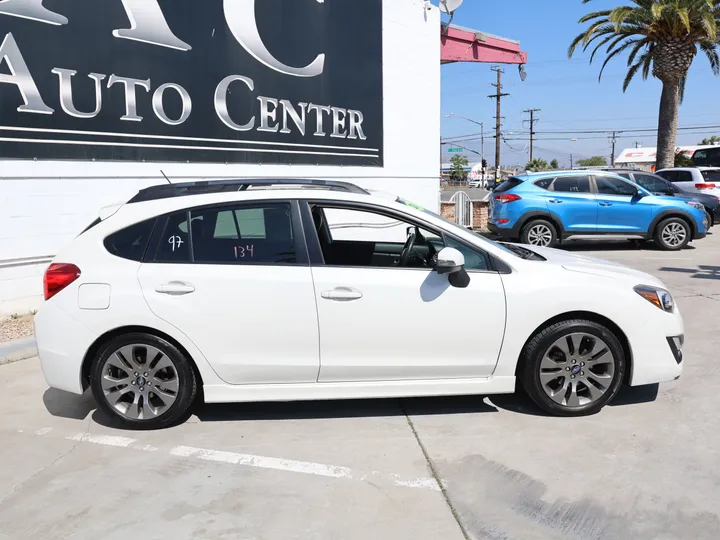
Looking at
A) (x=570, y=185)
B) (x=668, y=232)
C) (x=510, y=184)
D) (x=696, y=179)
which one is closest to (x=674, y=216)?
(x=668, y=232)

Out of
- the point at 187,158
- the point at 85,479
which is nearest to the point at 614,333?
the point at 85,479

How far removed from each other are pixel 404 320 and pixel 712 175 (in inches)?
710

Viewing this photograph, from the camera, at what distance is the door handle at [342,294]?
4086mm

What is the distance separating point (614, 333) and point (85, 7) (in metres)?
6.79

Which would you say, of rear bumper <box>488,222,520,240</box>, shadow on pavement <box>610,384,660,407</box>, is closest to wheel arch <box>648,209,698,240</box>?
rear bumper <box>488,222,520,240</box>

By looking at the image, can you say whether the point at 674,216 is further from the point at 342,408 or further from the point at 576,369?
the point at 342,408

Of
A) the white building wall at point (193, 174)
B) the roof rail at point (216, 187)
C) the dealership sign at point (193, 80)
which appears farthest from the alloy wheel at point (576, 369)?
A: the dealership sign at point (193, 80)

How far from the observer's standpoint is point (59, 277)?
13.6 feet

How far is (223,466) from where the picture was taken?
377 centimetres

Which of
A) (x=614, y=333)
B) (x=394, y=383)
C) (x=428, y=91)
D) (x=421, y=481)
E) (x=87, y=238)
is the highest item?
(x=428, y=91)

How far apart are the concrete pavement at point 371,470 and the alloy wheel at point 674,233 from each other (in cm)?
830

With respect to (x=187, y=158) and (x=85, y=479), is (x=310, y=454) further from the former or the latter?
(x=187, y=158)

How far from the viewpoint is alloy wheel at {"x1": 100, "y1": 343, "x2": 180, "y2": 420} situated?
163 inches

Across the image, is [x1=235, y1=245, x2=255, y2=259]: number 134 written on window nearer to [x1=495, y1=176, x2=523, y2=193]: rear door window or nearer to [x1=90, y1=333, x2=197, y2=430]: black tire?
[x1=90, y1=333, x2=197, y2=430]: black tire
